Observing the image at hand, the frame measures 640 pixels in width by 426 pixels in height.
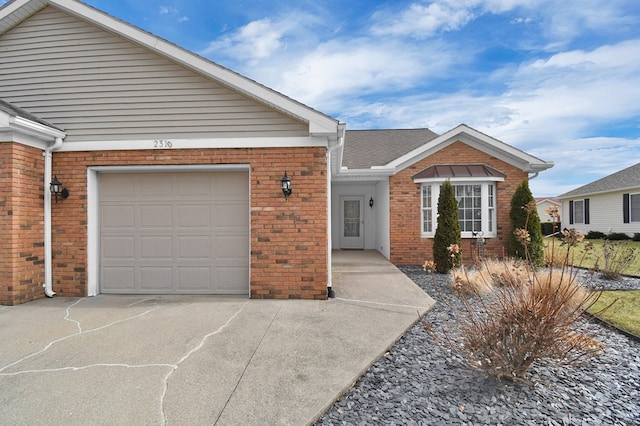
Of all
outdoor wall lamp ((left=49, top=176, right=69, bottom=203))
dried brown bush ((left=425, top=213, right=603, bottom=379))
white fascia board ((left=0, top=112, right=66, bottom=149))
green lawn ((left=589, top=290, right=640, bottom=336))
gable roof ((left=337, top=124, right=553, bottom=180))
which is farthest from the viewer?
gable roof ((left=337, top=124, right=553, bottom=180))

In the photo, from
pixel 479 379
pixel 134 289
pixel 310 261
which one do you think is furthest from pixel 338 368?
pixel 134 289

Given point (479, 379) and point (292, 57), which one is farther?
point (292, 57)

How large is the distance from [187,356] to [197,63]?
483cm

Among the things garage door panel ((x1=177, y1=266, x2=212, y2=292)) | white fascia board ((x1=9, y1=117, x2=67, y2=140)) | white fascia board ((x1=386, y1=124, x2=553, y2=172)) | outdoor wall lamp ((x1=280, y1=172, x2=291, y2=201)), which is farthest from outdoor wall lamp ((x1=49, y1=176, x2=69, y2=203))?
white fascia board ((x1=386, y1=124, x2=553, y2=172))

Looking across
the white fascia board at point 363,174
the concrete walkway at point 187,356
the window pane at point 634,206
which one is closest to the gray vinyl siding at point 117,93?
the concrete walkway at point 187,356

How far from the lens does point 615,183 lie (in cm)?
1803

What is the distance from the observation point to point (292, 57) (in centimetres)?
918

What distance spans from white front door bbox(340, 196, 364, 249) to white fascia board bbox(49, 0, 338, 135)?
743cm

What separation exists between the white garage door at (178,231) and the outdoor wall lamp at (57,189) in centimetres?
58

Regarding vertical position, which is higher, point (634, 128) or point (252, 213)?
point (634, 128)

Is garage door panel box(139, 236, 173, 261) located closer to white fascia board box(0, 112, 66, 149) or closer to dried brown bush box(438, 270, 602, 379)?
white fascia board box(0, 112, 66, 149)

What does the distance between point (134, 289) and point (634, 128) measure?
947 inches

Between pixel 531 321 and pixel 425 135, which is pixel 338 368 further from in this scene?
pixel 425 135

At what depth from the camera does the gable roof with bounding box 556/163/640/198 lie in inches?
665
